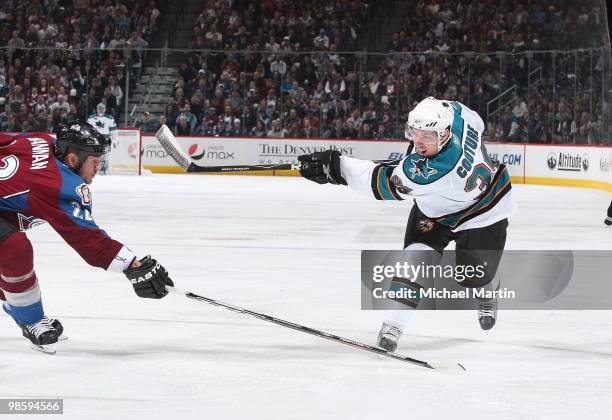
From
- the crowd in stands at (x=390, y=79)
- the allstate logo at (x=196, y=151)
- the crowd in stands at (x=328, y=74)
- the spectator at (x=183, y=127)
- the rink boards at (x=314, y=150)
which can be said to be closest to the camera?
the rink boards at (x=314, y=150)

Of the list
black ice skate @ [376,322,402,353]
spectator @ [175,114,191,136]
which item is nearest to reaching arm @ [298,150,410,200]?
black ice skate @ [376,322,402,353]

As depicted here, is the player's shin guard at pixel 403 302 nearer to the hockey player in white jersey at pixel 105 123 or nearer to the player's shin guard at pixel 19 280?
the player's shin guard at pixel 19 280

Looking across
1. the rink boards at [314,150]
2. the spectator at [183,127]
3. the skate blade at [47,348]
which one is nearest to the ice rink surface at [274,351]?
the skate blade at [47,348]

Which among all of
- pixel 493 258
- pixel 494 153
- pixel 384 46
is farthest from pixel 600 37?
pixel 493 258

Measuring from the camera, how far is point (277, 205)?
1250 cm

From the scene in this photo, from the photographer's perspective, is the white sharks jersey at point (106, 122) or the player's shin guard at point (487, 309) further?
the white sharks jersey at point (106, 122)

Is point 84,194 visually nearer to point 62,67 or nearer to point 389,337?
point 389,337

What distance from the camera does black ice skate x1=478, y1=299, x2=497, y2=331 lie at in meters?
4.87

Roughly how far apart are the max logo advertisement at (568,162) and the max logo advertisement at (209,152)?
18.9 feet

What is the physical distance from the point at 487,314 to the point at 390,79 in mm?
14893

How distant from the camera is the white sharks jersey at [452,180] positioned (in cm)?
422

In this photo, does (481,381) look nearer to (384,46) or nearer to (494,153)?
(494,153)

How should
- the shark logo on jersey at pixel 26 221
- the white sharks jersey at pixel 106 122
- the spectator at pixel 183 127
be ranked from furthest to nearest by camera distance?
the spectator at pixel 183 127 < the white sharks jersey at pixel 106 122 < the shark logo on jersey at pixel 26 221

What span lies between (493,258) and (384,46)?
1764 centimetres
